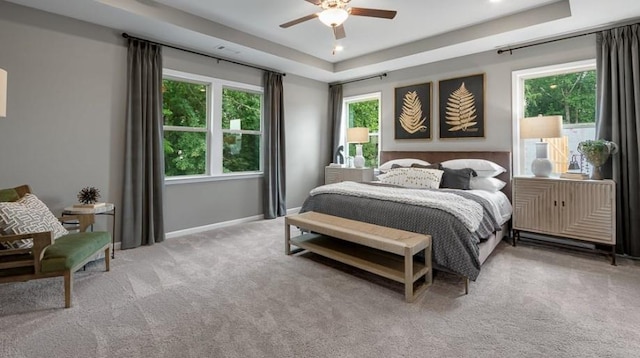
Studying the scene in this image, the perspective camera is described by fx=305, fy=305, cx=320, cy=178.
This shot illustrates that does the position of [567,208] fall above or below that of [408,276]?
above

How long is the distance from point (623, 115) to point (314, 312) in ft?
12.9

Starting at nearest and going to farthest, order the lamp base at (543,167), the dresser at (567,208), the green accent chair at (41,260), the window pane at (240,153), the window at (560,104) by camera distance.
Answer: the green accent chair at (41,260)
the dresser at (567,208)
the lamp base at (543,167)
the window at (560,104)
the window pane at (240,153)

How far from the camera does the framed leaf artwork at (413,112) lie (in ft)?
16.6

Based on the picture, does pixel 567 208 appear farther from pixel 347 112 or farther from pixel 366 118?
pixel 347 112

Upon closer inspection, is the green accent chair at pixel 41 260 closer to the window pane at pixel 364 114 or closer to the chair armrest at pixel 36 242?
the chair armrest at pixel 36 242

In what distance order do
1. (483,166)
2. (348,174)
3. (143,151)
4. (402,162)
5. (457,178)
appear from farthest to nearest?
(348,174)
(402,162)
(483,166)
(457,178)
(143,151)

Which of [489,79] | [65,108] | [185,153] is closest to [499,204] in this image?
[489,79]

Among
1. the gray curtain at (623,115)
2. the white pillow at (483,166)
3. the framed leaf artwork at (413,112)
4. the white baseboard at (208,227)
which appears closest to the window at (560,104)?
the gray curtain at (623,115)

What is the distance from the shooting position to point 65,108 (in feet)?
11.0

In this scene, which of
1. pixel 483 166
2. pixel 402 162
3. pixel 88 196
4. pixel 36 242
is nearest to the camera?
pixel 36 242

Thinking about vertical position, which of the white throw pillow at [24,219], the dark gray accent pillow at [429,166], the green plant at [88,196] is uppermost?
the dark gray accent pillow at [429,166]

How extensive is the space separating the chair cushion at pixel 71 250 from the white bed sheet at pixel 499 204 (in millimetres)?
3855

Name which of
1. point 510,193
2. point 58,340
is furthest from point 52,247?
point 510,193

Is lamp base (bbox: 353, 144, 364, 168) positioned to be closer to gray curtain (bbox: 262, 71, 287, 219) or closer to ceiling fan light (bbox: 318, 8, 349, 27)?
gray curtain (bbox: 262, 71, 287, 219)
